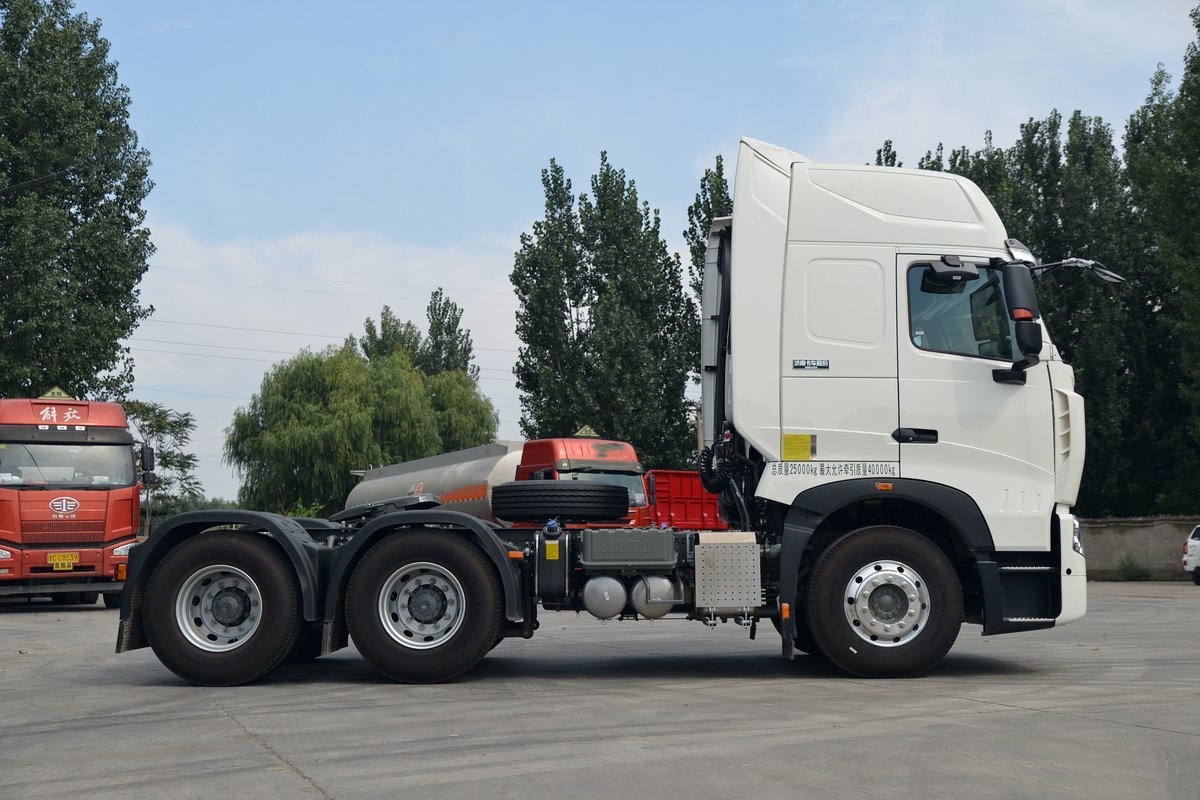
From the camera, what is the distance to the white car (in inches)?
1143

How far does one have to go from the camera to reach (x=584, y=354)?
4434 centimetres

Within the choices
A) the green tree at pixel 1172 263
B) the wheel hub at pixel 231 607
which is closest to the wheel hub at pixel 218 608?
the wheel hub at pixel 231 607

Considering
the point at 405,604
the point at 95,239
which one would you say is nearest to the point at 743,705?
the point at 405,604

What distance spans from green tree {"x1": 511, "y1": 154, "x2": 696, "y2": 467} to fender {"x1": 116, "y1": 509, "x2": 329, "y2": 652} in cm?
3310

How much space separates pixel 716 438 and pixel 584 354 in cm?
3347

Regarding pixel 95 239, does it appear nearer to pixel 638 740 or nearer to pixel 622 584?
pixel 622 584

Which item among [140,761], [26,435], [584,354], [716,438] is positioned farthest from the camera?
[584,354]

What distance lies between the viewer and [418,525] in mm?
9961

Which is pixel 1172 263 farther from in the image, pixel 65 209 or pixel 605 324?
pixel 65 209

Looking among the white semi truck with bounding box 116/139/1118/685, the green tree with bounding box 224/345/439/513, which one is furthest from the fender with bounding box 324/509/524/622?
the green tree with bounding box 224/345/439/513

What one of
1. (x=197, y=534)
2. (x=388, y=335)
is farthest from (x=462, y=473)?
(x=388, y=335)

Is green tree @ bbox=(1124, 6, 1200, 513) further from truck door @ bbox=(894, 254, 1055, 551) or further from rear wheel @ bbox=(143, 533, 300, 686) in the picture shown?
rear wheel @ bbox=(143, 533, 300, 686)

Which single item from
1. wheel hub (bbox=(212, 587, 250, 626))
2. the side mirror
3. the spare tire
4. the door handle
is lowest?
wheel hub (bbox=(212, 587, 250, 626))

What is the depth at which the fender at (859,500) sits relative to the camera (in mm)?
9922
